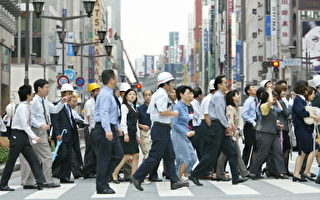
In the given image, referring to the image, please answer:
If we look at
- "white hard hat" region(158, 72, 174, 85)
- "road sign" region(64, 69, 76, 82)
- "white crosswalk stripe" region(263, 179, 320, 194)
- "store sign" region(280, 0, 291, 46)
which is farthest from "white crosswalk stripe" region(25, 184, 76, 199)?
"store sign" region(280, 0, 291, 46)

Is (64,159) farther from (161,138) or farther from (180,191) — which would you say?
(180,191)

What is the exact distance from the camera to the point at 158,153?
10719 mm

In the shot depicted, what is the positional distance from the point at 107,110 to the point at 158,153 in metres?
1.11

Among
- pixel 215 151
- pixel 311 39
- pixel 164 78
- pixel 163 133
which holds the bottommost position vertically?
pixel 215 151

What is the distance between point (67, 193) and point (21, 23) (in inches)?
2181

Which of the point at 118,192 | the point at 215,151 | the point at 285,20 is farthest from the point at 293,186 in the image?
the point at 285,20

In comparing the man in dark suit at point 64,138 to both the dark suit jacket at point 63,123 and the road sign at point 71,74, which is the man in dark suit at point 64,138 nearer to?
the dark suit jacket at point 63,123

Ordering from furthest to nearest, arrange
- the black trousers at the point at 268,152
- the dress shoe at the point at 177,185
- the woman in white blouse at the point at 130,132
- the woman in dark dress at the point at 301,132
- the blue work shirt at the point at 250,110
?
the blue work shirt at the point at 250,110, the woman in white blouse at the point at 130,132, the black trousers at the point at 268,152, the woman in dark dress at the point at 301,132, the dress shoe at the point at 177,185

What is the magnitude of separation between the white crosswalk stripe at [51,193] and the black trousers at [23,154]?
248 mm

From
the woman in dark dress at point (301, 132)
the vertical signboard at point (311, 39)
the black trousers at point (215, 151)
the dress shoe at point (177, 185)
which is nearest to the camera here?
the dress shoe at point (177, 185)

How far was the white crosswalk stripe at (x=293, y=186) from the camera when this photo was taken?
10.4 meters

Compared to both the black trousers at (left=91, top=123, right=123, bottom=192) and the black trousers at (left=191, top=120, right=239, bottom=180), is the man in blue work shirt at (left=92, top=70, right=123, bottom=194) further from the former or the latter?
the black trousers at (left=191, top=120, right=239, bottom=180)

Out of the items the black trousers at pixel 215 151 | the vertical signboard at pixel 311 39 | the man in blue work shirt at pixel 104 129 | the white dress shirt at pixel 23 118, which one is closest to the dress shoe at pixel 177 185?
the black trousers at pixel 215 151

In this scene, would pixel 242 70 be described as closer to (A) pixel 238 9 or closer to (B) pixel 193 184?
(A) pixel 238 9
